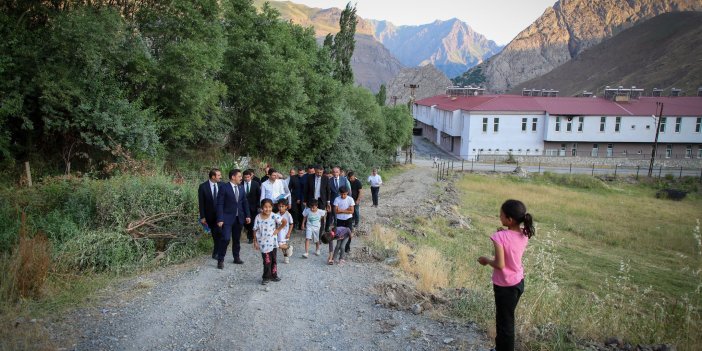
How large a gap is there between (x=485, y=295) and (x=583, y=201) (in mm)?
28221

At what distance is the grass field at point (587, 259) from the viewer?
22.8ft

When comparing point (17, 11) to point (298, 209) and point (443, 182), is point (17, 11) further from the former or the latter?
point (443, 182)

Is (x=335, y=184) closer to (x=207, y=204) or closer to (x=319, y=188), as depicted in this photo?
(x=319, y=188)

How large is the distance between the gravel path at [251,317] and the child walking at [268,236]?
0.29m

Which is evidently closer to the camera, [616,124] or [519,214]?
[519,214]

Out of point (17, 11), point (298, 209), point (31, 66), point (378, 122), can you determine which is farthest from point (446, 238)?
point (378, 122)

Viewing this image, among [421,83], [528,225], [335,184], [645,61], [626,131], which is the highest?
[645,61]

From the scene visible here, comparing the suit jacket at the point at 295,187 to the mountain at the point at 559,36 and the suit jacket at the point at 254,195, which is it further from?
the mountain at the point at 559,36

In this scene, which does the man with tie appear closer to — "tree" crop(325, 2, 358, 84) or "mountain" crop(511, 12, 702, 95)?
"tree" crop(325, 2, 358, 84)

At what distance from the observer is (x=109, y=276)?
27.5ft

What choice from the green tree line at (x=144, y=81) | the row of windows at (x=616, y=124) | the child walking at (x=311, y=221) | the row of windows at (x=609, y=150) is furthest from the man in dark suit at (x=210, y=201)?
the row of windows at (x=609, y=150)

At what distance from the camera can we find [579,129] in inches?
2058

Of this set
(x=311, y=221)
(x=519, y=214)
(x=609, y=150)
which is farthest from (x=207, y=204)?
(x=609, y=150)

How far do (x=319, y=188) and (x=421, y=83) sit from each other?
5538 inches
